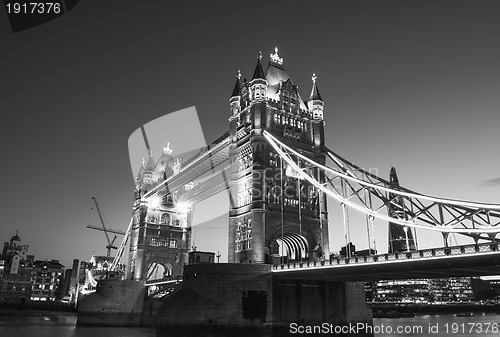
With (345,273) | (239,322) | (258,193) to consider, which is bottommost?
(239,322)

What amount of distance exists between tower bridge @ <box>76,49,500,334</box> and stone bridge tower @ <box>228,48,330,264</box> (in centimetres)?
13

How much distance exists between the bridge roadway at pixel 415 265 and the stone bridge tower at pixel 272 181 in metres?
8.66

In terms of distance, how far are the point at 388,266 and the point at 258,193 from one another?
20.0 meters

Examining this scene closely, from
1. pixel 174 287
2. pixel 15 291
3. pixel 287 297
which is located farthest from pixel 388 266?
pixel 15 291

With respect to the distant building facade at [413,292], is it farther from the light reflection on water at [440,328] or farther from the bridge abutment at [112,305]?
the bridge abutment at [112,305]

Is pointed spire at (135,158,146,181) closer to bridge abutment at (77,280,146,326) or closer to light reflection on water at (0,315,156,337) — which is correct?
bridge abutment at (77,280,146,326)

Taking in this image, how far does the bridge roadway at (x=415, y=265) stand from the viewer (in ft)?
89.2

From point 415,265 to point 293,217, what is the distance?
21.5 m

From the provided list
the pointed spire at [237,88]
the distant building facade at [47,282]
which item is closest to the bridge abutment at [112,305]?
the pointed spire at [237,88]

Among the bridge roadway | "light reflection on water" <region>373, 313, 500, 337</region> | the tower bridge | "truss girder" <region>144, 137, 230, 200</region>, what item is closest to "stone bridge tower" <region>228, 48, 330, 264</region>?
the tower bridge

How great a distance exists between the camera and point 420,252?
30266 mm

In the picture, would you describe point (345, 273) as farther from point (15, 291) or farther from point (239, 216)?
point (15, 291)

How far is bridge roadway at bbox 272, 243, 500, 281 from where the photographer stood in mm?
27188

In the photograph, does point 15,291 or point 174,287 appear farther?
point 15,291
